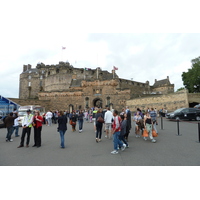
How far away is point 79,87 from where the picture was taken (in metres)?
36.2

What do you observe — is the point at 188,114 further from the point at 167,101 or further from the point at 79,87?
the point at 79,87

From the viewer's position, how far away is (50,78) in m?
54.8

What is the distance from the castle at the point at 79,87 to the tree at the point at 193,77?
9593 millimetres

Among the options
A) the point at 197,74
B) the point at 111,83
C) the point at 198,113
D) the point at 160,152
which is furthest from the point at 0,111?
the point at 197,74

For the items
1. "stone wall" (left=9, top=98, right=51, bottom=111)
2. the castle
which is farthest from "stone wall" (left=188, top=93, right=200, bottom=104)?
"stone wall" (left=9, top=98, right=51, bottom=111)

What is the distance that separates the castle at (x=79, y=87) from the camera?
3322cm

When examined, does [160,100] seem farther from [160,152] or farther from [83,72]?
[83,72]

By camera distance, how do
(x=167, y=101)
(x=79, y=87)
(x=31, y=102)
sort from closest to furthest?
1. (x=167, y=101)
2. (x=31, y=102)
3. (x=79, y=87)

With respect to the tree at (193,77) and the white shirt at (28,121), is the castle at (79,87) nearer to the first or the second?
the tree at (193,77)

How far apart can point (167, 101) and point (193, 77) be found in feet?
44.3

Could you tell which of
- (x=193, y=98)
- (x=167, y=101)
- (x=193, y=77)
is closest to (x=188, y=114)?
(x=167, y=101)

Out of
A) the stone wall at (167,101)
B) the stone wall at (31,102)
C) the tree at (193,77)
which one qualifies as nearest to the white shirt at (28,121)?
the stone wall at (167,101)

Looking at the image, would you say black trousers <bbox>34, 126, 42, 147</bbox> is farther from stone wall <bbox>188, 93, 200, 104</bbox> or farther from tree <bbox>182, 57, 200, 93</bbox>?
tree <bbox>182, 57, 200, 93</bbox>

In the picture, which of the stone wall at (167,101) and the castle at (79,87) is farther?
the castle at (79,87)
